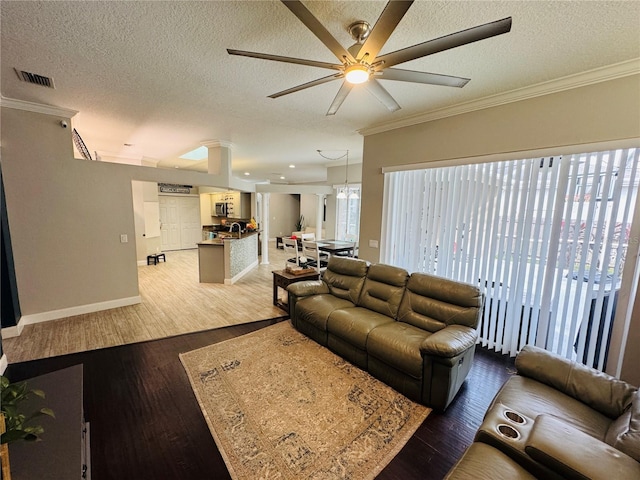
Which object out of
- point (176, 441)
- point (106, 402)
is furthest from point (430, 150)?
point (106, 402)

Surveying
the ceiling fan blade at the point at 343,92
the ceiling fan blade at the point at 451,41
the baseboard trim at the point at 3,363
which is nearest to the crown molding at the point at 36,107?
the baseboard trim at the point at 3,363

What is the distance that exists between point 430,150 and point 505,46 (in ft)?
4.78

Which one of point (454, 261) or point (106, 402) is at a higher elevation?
point (454, 261)

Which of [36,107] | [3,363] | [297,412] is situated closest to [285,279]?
[297,412]

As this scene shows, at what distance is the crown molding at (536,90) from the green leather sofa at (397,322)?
1.98 metres

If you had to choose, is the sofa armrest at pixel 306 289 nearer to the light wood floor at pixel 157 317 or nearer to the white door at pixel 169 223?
the light wood floor at pixel 157 317

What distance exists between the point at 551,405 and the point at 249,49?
10.7 feet

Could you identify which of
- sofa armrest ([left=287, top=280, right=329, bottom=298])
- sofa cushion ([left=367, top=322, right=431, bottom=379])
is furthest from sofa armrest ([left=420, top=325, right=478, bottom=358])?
sofa armrest ([left=287, top=280, right=329, bottom=298])

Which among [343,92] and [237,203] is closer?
[343,92]

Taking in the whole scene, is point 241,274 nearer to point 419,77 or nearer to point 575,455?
point 419,77

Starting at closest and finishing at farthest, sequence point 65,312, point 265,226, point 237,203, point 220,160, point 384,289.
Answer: point 384,289
point 65,312
point 220,160
point 265,226
point 237,203

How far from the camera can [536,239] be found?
270cm

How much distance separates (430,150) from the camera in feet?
11.1

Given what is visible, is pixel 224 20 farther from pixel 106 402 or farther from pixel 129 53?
pixel 106 402
